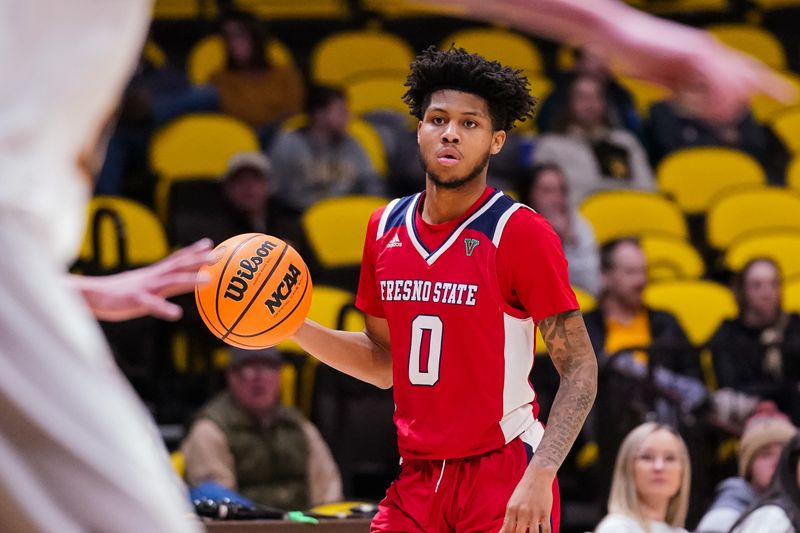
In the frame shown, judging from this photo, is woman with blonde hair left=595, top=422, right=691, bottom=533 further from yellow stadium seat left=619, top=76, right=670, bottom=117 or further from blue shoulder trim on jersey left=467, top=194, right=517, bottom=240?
yellow stadium seat left=619, top=76, right=670, bottom=117

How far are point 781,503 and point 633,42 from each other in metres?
4.68

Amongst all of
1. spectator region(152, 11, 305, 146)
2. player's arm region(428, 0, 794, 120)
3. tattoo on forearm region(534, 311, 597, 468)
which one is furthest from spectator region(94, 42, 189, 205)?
player's arm region(428, 0, 794, 120)

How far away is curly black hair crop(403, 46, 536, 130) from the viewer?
431 centimetres

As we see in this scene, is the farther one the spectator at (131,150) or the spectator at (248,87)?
the spectator at (248,87)

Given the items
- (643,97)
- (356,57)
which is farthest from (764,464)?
(356,57)

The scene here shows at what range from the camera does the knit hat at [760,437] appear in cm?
684

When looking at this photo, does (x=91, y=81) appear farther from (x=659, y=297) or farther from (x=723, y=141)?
(x=723, y=141)

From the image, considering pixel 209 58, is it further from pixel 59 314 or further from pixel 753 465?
pixel 59 314

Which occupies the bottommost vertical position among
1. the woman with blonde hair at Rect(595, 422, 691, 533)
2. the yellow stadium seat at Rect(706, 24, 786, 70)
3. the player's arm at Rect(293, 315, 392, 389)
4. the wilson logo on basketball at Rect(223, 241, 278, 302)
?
the woman with blonde hair at Rect(595, 422, 691, 533)

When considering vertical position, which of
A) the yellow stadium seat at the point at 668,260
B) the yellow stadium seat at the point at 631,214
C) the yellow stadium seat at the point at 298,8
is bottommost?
the yellow stadium seat at the point at 668,260

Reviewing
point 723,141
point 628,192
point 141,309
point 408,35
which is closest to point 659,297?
point 628,192

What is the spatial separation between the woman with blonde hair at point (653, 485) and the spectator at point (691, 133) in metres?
4.62

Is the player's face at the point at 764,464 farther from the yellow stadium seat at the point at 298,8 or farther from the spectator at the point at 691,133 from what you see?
the yellow stadium seat at the point at 298,8

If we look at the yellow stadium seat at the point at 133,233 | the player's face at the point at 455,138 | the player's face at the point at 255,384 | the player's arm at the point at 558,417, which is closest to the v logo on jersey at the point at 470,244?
the player's face at the point at 455,138
